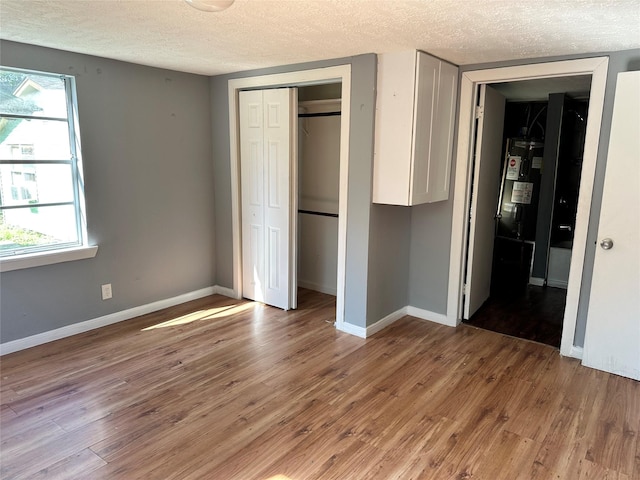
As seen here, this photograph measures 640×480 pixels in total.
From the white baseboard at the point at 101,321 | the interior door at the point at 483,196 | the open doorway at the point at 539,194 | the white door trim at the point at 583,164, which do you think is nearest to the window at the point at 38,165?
the white baseboard at the point at 101,321

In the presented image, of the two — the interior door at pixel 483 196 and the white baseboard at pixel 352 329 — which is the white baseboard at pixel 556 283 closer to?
the interior door at pixel 483 196

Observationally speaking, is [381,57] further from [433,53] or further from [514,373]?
[514,373]

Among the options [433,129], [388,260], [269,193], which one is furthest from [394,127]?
[269,193]

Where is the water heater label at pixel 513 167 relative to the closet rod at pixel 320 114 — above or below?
below

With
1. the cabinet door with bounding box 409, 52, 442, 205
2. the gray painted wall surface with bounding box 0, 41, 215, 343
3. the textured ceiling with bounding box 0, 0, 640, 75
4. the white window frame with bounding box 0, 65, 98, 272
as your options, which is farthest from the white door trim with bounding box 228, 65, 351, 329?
the white window frame with bounding box 0, 65, 98, 272

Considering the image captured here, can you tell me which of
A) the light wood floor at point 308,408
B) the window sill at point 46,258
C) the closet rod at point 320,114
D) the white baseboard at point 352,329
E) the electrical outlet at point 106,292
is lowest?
Result: the light wood floor at point 308,408

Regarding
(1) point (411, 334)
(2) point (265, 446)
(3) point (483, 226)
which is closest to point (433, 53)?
(3) point (483, 226)

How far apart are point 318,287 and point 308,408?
2.27 meters

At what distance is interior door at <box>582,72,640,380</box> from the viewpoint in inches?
111

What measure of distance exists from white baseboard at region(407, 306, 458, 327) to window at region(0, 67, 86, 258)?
113 inches

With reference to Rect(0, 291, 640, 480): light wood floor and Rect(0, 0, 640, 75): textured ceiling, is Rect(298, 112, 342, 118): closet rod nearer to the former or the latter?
Rect(0, 0, 640, 75): textured ceiling

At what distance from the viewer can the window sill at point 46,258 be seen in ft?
10.3

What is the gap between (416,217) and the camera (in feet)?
13.0

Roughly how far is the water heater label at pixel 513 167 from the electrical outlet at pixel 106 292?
451 cm
